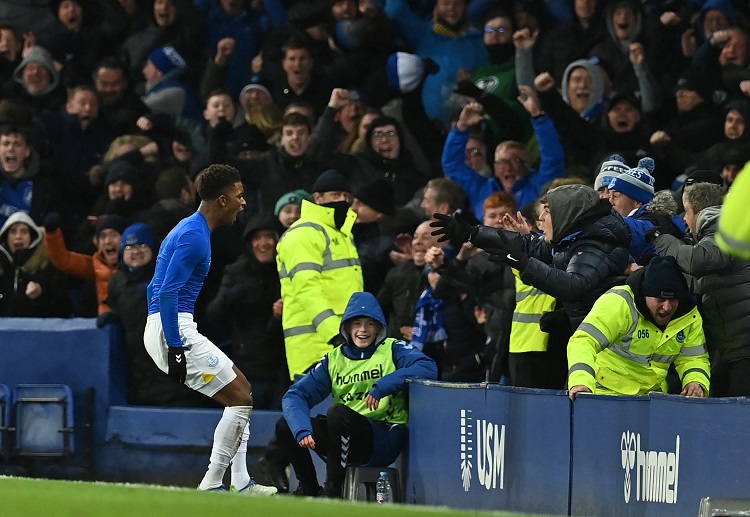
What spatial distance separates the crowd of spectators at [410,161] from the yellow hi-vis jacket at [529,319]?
14 millimetres

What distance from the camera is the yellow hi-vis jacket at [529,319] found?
414 inches

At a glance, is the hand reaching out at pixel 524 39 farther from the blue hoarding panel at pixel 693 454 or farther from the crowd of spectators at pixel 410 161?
the blue hoarding panel at pixel 693 454

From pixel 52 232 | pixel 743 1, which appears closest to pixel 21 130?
pixel 52 232

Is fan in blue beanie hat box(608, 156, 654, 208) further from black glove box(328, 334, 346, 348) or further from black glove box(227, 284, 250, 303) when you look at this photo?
black glove box(227, 284, 250, 303)

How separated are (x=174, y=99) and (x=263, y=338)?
392cm

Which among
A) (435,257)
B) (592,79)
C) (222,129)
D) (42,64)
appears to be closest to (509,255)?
(435,257)

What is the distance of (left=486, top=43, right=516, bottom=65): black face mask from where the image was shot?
45.7 ft

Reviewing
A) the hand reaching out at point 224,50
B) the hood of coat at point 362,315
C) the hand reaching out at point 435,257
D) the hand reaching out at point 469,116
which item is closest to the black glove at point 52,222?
the hand reaching out at point 224,50

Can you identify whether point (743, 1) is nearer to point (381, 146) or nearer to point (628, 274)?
point (381, 146)

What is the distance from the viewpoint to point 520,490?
9742 mm

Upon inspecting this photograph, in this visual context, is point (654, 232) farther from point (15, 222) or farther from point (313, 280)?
point (15, 222)

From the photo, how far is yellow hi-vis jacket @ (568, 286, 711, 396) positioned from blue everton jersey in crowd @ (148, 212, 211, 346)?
2.40m

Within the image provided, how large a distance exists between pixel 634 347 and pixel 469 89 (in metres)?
4.00

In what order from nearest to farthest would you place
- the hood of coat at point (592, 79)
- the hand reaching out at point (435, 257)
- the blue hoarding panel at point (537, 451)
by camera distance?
the blue hoarding panel at point (537, 451) → the hand reaching out at point (435, 257) → the hood of coat at point (592, 79)
